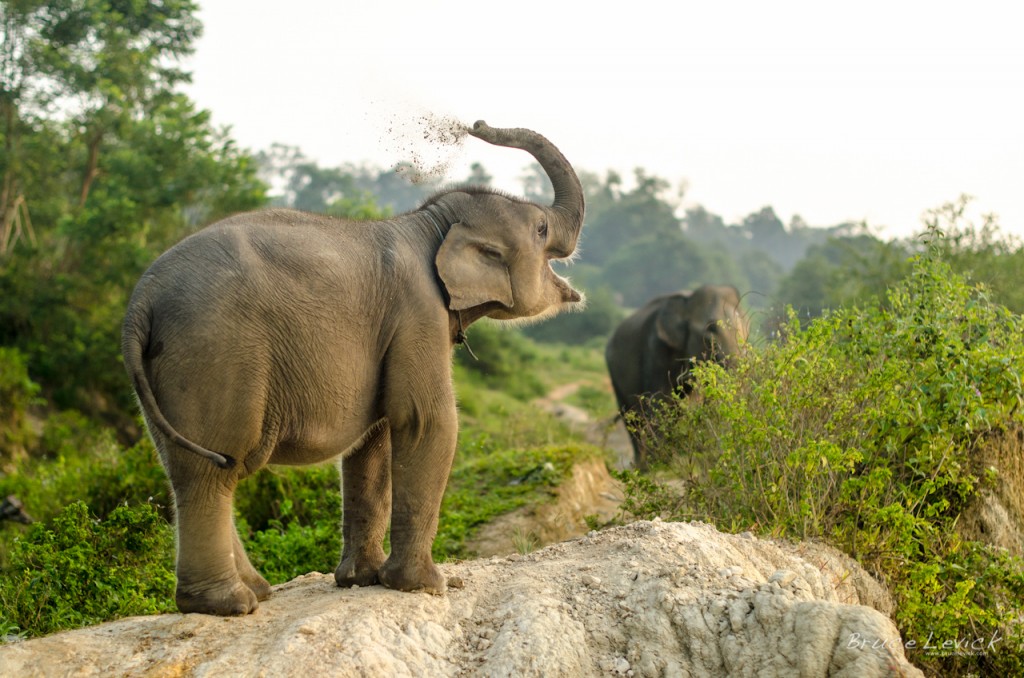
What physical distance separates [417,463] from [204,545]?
113cm

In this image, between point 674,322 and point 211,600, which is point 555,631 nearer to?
point 211,600

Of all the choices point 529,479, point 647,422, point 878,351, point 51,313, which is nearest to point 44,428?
point 51,313

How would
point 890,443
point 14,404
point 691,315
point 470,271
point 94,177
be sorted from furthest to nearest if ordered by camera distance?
1. point 94,177
2. point 14,404
3. point 691,315
4. point 890,443
5. point 470,271

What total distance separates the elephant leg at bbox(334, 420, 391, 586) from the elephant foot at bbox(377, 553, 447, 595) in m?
0.40

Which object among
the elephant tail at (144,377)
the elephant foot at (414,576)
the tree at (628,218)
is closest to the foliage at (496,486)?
the elephant foot at (414,576)

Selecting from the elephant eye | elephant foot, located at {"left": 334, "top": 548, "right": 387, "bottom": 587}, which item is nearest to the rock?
elephant foot, located at {"left": 334, "top": 548, "right": 387, "bottom": 587}

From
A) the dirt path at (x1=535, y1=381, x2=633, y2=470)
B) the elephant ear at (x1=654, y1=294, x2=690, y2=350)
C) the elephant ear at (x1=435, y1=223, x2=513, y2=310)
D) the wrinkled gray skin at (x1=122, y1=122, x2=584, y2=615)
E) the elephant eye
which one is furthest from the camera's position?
the dirt path at (x1=535, y1=381, x2=633, y2=470)

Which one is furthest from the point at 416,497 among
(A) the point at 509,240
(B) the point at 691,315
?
(B) the point at 691,315

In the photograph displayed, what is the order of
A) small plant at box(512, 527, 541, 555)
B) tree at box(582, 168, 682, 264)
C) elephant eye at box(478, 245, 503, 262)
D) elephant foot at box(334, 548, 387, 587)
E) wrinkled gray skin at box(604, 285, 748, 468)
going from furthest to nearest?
tree at box(582, 168, 682, 264) → wrinkled gray skin at box(604, 285, 748, 468) → small plant at box(512, 527, 541, 555) → elephant eye at box(478, 245, 503, 262) → elephant foot at box(334, 548, 387, 587)

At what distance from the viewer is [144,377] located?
15.2 ft

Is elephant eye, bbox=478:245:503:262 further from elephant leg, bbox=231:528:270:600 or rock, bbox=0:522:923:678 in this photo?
elephant leg, bbox=231:528:270:600

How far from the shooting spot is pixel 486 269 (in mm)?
5805

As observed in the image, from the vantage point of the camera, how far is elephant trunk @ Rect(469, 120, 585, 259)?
6.12 metres

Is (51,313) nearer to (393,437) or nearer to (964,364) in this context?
(393,437)
